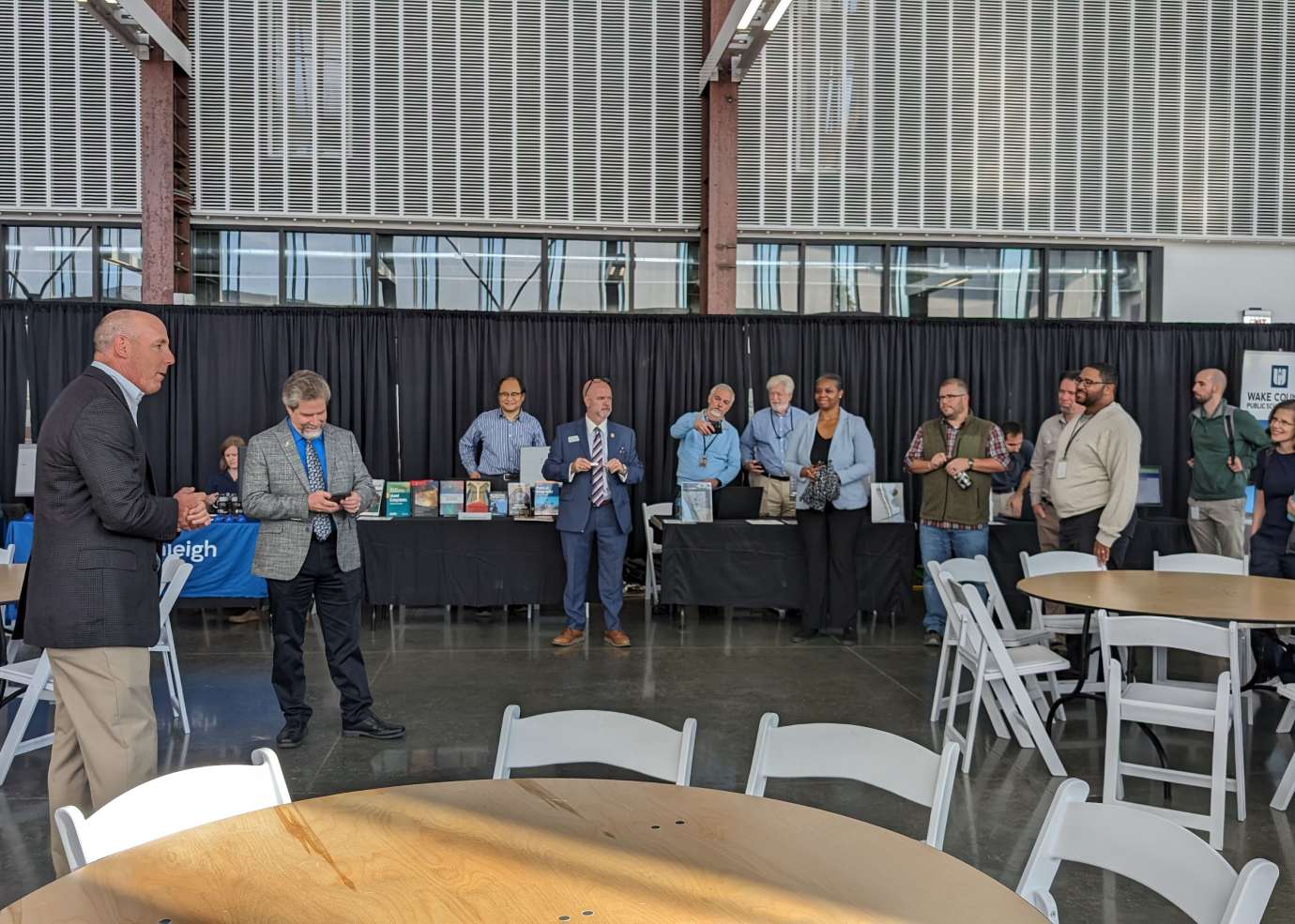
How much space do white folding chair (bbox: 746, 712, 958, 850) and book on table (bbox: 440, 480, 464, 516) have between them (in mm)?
5386

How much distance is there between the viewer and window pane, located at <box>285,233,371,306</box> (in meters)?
10.1

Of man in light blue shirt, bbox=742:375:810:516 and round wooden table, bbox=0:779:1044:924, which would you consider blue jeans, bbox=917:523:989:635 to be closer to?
man in light blue shirt, bbox=742:375:810:516

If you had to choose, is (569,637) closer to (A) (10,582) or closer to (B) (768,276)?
(A) (10,582)

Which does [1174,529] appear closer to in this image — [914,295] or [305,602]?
[914,295]

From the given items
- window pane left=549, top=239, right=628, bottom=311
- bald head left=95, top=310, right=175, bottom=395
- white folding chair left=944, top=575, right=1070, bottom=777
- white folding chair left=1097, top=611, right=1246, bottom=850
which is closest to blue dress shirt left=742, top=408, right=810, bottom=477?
window pane left=549, top=239, right=628, bottom=311

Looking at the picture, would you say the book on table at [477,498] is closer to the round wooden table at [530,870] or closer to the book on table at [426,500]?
the book on table at [426,500]

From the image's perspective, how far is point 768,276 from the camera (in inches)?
409

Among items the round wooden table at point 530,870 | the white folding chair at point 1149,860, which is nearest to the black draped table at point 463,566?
the round wooden table at point 530,870

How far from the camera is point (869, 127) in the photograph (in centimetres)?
1025

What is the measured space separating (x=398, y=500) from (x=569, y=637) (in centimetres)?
174

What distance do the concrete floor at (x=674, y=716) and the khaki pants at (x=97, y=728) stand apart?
0.43 metres

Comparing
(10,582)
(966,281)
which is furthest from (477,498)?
(966,281)

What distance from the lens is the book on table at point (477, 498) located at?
291 inches

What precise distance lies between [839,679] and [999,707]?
111 centimetres
